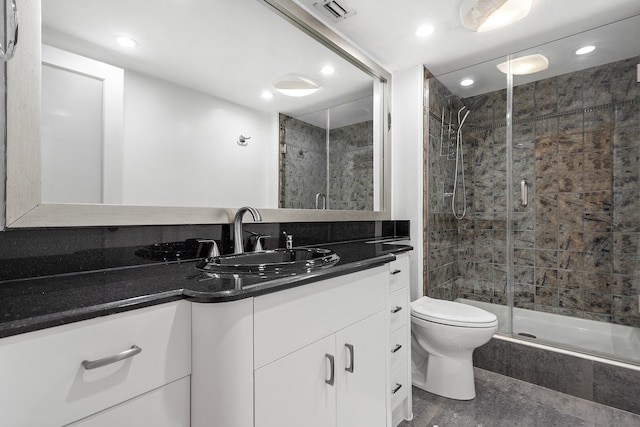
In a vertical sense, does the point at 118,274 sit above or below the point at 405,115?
below

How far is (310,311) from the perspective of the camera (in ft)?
3.20

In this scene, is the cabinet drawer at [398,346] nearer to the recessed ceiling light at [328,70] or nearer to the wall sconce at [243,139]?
the wall sconce at [243,139]

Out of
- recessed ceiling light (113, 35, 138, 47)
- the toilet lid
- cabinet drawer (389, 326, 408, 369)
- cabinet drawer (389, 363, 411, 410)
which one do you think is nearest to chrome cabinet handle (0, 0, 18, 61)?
recessed ceiling light (113, 35, 138, 47)

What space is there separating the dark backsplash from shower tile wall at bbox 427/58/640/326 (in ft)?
5.74

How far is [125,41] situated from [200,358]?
107 centimetres

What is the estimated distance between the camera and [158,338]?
2.29ft

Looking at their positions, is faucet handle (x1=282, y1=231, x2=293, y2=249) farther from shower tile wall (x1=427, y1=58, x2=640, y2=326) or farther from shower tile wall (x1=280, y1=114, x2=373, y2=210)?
shower tile wall (x1=427, y1=58, x2=640, y2=326)

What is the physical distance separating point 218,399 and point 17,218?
72 centimetres

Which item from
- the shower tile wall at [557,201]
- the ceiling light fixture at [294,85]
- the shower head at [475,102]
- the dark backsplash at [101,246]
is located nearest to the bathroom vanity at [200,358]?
the dark backsplash at [101,246]

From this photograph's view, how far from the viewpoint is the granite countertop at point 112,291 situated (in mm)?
571

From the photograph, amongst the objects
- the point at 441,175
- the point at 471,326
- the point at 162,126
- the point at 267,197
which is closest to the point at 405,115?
the point at 441,175

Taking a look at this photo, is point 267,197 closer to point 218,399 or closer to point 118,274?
point 118,274

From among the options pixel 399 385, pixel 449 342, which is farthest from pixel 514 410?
pixel 399 385

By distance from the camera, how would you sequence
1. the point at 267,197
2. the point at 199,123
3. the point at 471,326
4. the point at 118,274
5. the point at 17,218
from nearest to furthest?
the point at 17,218
the point at 118,274
the point at 199,123
the point at 267,197
the point at 471,326
